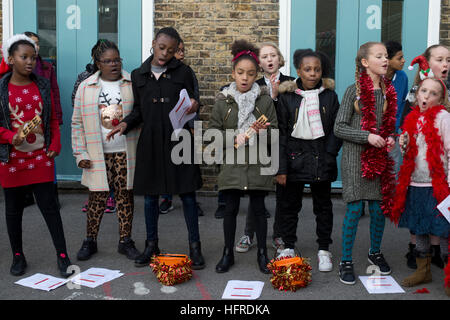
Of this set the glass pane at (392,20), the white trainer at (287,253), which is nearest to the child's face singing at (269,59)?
the white trainer at (287,253)

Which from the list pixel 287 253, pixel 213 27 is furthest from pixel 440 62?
pixel 213 27

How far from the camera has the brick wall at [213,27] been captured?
22.5 feet

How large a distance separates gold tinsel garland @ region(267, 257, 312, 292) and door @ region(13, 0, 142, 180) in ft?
13.9

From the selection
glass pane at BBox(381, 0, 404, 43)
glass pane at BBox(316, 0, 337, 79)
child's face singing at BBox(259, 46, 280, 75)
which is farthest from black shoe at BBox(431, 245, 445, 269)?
glass pane at BBox(381, 0, 404, 43)

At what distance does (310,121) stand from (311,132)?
0.30 feet

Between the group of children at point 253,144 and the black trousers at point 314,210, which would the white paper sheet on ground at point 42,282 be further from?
the black trousers at point 314,210

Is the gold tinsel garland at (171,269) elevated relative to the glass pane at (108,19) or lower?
lower

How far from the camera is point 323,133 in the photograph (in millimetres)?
4062

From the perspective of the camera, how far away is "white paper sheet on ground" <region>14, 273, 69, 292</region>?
3758 millimetres

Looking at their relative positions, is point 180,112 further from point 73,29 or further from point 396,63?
point 73,29

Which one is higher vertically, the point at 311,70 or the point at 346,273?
the point at 311,70

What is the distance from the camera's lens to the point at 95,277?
3.96m

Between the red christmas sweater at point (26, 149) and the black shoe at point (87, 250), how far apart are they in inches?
30.7

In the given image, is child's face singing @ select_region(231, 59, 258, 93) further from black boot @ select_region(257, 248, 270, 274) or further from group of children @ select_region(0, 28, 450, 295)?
black boot @ select_region(257, 248, 270, 274)
